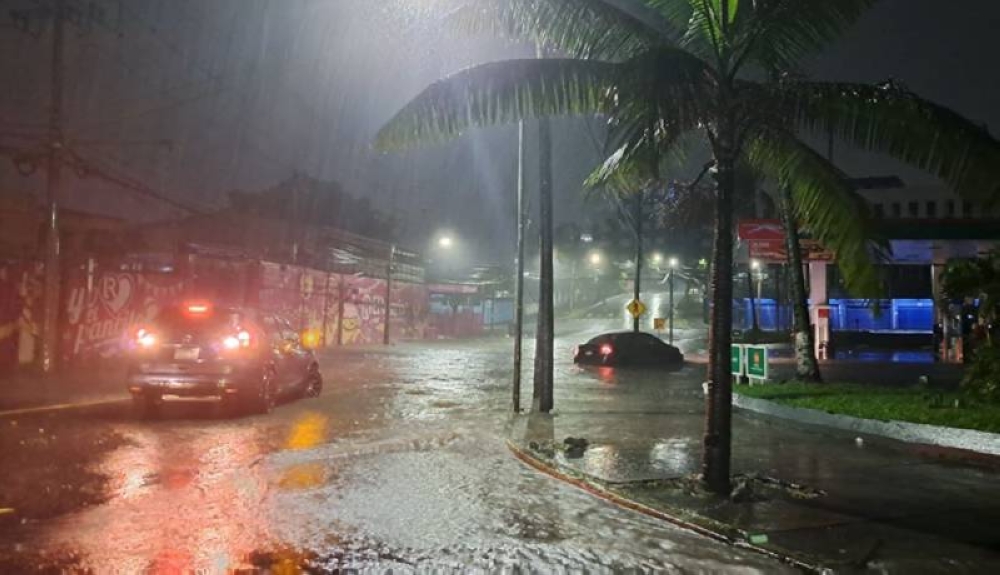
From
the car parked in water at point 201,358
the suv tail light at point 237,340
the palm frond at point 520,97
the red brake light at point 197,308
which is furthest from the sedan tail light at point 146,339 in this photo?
the palm frond at point 520,97

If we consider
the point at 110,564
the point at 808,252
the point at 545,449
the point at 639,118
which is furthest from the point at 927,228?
the point at 110,564

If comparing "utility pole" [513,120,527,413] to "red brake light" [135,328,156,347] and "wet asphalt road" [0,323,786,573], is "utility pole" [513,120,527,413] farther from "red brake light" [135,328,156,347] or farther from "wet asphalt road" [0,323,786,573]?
"red brake light" [135,328,156,347]

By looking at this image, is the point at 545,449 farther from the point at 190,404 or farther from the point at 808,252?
the point at 808,252

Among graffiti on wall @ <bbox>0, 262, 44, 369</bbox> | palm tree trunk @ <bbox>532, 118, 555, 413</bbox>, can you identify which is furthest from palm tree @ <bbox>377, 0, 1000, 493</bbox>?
graffiti on wall @ <bbox>0, 262, 44, 369</bbox>

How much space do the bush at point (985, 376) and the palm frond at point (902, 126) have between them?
5563 millimetres

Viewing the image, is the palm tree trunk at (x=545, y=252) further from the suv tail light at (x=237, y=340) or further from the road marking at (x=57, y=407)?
the road marking at (x=57, y=407)

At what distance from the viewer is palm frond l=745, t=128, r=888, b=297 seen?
7.95 meters

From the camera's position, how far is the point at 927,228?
2584 cm

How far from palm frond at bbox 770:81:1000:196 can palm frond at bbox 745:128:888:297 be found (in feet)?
0.98

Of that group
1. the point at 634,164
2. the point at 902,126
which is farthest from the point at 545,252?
the point at 902,126

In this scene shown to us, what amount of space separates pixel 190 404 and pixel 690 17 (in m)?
10.8

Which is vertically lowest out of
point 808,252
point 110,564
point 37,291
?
point 110,564

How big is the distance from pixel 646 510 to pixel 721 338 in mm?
A: 1752

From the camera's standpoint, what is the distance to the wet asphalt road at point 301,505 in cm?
612
